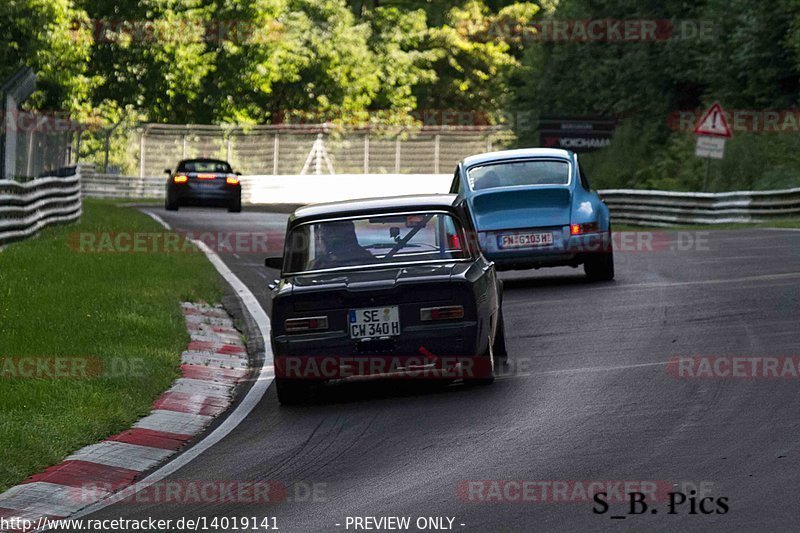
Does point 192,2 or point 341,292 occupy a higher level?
point 192,2

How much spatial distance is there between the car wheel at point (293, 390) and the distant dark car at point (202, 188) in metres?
28.3

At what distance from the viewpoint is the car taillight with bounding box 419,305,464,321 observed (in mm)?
10562

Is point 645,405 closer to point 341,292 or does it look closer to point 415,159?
point 341,292

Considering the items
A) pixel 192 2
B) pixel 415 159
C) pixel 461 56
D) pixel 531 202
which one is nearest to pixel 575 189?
pixel 531 202

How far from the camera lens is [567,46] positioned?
50438 millimetres

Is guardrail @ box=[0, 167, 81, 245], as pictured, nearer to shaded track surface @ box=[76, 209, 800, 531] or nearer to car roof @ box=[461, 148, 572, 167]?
car roof @ box=[461, 148, 572, 167]

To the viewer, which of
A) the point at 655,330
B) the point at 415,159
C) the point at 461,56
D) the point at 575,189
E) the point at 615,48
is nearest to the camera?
the point at 655,330

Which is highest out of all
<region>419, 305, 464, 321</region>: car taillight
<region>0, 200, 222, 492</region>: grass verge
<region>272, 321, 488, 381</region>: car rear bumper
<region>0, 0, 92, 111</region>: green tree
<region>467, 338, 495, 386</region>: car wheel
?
<region>0, 0, 92, 111</region>: green tree

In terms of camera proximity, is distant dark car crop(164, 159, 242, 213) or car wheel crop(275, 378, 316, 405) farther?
distant dark car crop(164, 159, 242, 213)

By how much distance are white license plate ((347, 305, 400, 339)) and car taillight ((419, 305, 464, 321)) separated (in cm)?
18

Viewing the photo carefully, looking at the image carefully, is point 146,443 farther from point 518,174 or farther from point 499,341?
point 518,174

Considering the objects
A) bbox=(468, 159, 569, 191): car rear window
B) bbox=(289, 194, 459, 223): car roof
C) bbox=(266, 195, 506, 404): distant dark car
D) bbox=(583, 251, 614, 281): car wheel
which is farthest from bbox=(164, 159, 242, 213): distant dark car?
bbox=(266, 195, 506, 404): distant dark car

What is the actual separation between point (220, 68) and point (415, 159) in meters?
9.77

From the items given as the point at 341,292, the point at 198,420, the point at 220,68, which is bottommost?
the point at 198,420
